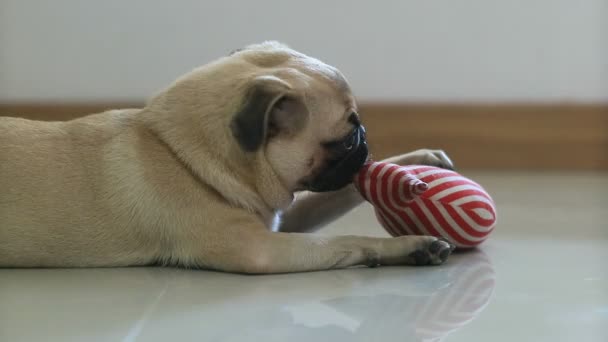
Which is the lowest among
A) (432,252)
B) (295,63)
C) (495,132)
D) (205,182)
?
(495,132)

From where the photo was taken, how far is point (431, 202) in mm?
1639

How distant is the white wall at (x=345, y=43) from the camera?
338cm

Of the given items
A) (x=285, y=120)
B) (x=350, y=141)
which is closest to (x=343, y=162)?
(x=350, y=141)

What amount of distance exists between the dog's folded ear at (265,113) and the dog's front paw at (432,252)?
0.34 metres

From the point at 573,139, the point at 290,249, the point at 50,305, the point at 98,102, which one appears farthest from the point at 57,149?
the point at 573,139

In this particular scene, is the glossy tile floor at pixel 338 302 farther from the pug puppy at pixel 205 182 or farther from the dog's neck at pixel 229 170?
Result: the dog's neck at pixel 229 170

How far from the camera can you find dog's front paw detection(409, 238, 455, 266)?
5.22 ft

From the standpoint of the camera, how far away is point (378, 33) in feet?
11.3

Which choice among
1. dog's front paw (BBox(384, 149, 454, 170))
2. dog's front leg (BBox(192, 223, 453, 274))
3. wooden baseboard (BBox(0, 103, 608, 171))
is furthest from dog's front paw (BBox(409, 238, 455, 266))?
wooden baseboard (BBox(0, 103, 608, 171))

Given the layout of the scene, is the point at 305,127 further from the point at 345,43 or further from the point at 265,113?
the point at 345,43

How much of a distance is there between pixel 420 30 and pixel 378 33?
0.18m

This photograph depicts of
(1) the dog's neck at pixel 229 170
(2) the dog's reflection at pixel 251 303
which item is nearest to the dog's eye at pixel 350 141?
(1) the dog's neck at pixel 229 170

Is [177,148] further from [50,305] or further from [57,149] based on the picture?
[50,305]

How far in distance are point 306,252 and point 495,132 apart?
2.05m
